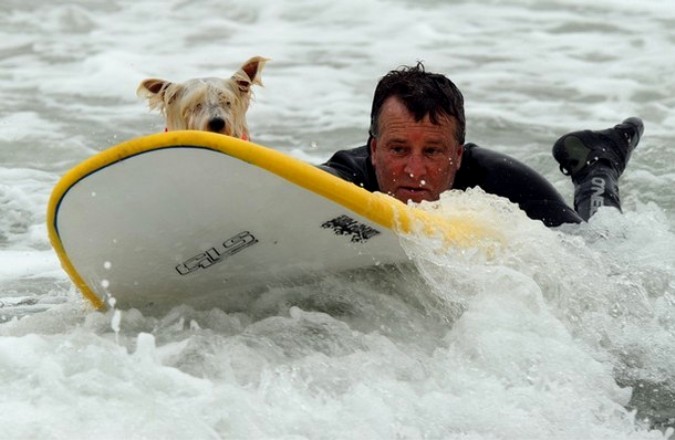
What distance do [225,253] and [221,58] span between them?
754 centimetres

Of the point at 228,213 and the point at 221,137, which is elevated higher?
the point at 221,137

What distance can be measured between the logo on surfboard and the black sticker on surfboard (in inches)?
10.0

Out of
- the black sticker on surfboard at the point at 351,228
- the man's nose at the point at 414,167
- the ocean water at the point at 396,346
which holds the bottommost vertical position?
the ocean water at the point at 396,346

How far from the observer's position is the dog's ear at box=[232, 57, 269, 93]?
5.97 meters

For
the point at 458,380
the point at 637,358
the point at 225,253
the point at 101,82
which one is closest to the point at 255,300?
the point at 225,253

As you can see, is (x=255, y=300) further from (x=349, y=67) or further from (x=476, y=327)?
(x=349, y=67)

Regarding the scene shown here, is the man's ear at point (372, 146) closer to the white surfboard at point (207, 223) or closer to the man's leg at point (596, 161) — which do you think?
the white surfboard at point (207, 223)

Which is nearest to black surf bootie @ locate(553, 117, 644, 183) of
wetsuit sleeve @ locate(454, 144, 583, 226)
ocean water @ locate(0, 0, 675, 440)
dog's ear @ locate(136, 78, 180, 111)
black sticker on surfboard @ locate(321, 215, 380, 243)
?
ocean water @ locate(0, 0, 675, 440)

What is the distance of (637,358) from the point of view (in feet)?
13.6

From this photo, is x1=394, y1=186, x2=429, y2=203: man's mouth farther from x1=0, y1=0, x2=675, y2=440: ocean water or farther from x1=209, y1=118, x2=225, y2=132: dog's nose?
x1=209, y1=118, x2=225, y2=132: dog's nose

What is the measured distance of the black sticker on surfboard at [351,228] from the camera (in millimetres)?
3984

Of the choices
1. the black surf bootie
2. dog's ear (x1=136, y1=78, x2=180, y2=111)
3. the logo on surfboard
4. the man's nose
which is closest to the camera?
the logo on surfboard

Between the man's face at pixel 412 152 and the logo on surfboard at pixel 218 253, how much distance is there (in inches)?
34.1

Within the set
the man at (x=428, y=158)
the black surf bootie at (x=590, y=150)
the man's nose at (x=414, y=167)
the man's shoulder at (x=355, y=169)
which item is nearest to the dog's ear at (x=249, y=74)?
the man at (x=428, y=158)
